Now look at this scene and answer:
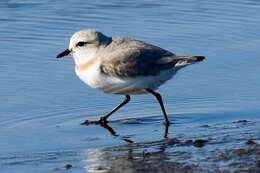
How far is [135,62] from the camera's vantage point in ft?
29.7

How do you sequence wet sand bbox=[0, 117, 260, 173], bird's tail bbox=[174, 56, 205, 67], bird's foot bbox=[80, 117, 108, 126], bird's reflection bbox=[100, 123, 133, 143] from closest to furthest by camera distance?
wet sand bbox=[0, 117, 260, 173], bird's reflection bbox=[100, 123, 133, 143], bird's tail bbox=[174, 56, 205, 67], bird's foot bbox=[80, 117, 108, 126]

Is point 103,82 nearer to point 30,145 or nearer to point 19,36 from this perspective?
point 30,145

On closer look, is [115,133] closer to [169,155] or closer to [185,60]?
[185,60]

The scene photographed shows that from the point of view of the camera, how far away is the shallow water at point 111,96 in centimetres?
850

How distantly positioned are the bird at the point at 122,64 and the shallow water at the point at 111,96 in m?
0.38

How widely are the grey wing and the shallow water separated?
540 millimetres

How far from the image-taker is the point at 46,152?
319 inches

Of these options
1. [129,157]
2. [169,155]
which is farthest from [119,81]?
[169,155]

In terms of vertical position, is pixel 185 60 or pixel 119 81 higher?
pixel 185 60

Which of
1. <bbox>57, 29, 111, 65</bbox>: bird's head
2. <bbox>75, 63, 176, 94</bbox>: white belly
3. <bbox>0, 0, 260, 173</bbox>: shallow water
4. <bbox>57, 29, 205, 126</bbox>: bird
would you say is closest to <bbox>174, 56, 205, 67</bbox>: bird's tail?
<bbox>57, 29, 205, 126</bbox>: bird

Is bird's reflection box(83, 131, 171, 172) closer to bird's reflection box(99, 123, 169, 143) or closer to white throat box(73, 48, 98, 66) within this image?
bird's reflection box(99, 123, 169, 143)

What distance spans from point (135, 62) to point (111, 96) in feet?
3.95

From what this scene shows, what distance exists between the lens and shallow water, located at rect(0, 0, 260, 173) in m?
8.50

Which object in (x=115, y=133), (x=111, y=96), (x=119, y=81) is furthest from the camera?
(x=111, y=96)
